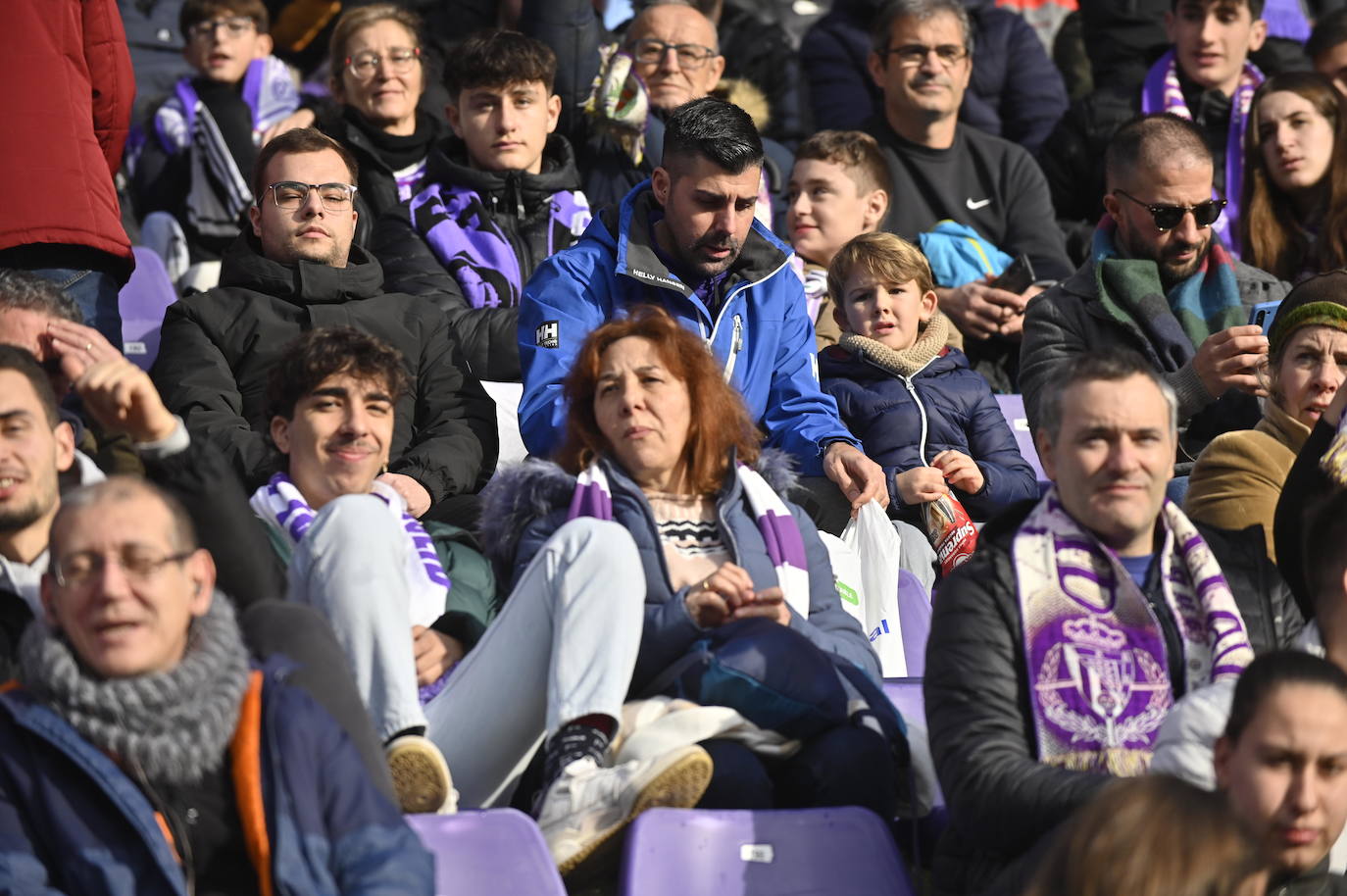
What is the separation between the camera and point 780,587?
3.79 meters

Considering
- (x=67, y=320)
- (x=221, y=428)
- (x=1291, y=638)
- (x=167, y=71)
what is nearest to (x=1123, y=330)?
(x=1291, y=638)

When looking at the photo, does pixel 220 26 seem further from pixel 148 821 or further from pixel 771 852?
pixel 148 821

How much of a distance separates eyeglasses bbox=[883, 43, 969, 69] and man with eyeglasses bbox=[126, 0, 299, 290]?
2.02m

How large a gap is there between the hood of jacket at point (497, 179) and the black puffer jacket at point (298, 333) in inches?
31.0

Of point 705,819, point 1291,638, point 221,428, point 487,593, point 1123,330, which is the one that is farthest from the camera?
point 1123,330

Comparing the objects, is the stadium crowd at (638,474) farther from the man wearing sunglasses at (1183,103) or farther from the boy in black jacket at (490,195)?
the man wearing sunglasses at (1183,103)

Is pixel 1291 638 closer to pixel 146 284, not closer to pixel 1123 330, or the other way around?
pixel 1123 330

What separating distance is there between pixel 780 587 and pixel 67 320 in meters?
1.48

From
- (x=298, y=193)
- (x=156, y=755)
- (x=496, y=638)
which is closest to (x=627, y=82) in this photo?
(x=298, y=193)

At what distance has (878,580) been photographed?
4406 millimetres

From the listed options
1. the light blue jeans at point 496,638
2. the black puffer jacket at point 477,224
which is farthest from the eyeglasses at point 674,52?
the light blue jeans at point 496,638

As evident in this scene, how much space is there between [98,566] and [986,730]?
1.38 m

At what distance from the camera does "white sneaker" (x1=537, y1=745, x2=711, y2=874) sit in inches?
128

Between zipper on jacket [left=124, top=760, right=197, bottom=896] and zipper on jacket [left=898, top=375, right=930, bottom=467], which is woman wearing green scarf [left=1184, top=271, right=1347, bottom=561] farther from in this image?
zipper on jacket [left=124, top=760, right=197, bottom=896]
